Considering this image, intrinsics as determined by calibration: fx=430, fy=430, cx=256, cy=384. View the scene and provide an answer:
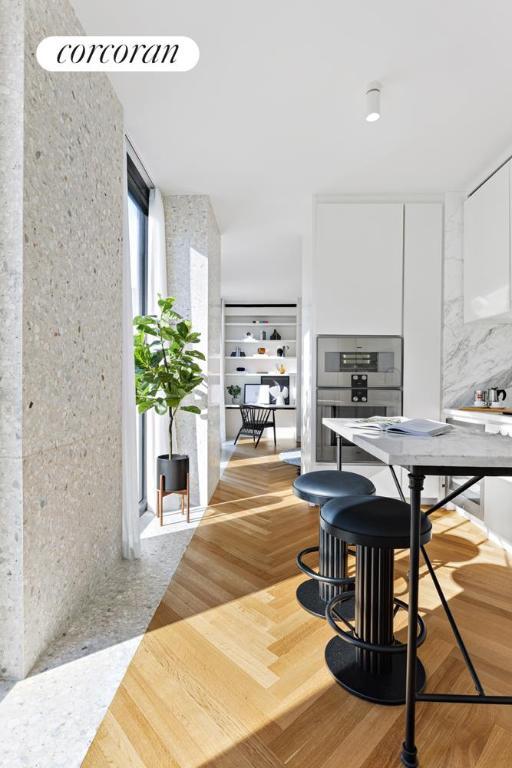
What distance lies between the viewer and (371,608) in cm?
155

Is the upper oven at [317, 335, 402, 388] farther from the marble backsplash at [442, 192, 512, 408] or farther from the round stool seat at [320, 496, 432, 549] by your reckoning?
the round stool seat at [320, 496, 432, 549]

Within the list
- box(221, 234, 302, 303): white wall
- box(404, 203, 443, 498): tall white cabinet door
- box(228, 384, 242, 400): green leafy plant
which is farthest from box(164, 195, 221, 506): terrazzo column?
box(228, 384, 242, 400): green leafy plant

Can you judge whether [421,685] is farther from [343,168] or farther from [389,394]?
[343,168]

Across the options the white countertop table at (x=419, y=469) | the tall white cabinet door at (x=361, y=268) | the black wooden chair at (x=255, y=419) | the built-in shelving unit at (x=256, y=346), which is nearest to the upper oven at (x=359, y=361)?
the tall white cabinet door at (x=361, y=268)

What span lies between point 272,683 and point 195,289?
3019mm

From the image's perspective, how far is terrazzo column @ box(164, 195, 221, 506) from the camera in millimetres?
3756

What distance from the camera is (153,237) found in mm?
3555

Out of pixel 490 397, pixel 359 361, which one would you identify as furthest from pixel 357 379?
pixel 490 397

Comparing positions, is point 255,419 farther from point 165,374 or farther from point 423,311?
point 165,374

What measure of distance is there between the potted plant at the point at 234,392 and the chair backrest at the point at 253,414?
1220 mm

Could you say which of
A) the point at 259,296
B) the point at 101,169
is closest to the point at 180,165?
the point at 101,169

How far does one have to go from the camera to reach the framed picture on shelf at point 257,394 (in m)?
8.11

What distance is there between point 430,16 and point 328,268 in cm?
189

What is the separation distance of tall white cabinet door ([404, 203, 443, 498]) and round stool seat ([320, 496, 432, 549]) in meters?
2.30
